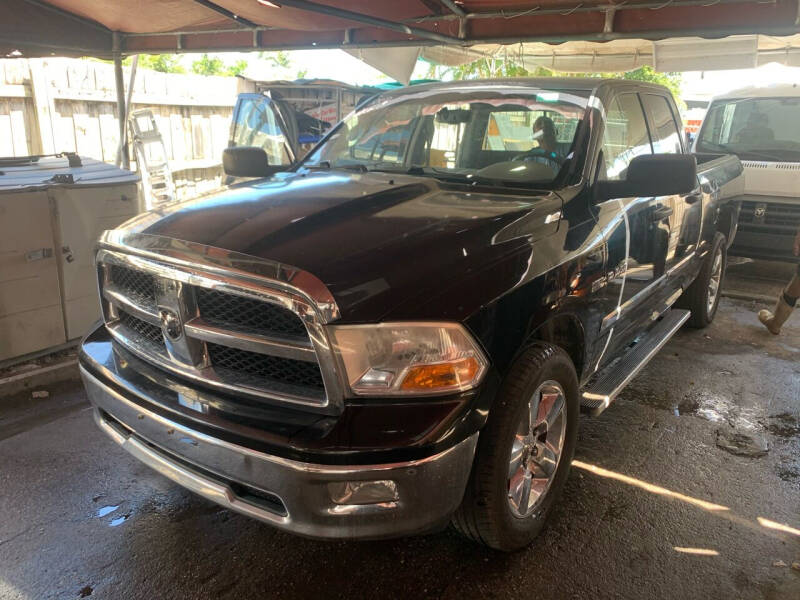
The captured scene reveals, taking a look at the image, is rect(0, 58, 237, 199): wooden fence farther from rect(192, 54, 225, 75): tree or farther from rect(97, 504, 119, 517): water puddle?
rect(192, 54, 225, 75): tree

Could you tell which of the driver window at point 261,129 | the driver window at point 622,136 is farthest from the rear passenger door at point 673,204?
the driver window at point 261,129

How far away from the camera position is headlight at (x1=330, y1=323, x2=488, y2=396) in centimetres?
196

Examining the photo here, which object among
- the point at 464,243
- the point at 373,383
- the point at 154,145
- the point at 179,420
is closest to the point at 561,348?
the point at 464,243

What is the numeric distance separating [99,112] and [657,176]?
930 centimetres

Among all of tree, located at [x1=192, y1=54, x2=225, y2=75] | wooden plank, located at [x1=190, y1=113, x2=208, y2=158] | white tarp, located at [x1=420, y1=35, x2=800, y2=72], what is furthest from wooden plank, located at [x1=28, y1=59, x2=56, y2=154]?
tree, located at [x1=192, y1=54, x2=225, y2=75]

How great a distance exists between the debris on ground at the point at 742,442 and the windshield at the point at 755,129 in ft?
16.0

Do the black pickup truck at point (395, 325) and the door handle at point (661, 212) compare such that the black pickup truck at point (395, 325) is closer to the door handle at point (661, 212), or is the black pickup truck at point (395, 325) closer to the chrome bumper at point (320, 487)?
the chrome bumper at point (320, 487)

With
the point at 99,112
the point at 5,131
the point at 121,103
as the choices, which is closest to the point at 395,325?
the point at 121,103

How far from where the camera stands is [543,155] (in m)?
3.23

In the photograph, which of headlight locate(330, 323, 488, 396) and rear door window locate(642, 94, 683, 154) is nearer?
headlight locate(330, 323, 488, 396)

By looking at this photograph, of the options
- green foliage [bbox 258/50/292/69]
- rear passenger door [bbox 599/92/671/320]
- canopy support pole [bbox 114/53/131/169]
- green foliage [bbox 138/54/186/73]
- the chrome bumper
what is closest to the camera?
the chrome bumper

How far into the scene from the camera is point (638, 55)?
35.7ft

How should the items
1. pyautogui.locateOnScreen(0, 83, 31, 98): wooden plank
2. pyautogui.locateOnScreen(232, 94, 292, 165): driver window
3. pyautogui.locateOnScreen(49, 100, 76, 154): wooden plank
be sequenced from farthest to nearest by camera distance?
1. pyautogui.locateOnScreen(232, 94, 292, 165): driver window
2. pyautogui.locateOnScreen(49, 100, 76, 154): wooden plank
3. pyautogui.locateOnScreen(0, 83, 31, 98): wooden plank

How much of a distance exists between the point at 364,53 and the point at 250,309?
6406mm
